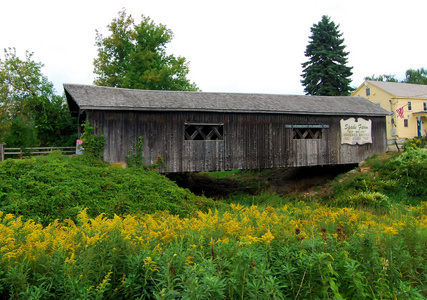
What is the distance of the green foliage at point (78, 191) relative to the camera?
843 centimetres

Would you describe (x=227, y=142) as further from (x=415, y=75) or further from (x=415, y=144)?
(x=415, y=75)

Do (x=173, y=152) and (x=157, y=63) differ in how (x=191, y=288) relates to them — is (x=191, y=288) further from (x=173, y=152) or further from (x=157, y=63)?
(x=157, y=63)

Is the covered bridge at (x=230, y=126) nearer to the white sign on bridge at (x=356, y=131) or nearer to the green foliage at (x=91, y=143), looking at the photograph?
the white sign on bridge at (x=356, y=131)

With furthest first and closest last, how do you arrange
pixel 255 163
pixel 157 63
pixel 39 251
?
1. pixel 157 63
2. pixel 255 163
3. pixel 39 251

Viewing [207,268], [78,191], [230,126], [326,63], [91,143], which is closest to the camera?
[207,268]

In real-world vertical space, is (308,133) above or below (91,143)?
above

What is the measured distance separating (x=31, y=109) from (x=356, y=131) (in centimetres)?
2068

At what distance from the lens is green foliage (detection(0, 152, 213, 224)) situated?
843 cm

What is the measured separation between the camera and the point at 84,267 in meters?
2.87

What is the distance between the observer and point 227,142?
14180mm

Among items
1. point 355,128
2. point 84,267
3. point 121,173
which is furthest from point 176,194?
point 355,128

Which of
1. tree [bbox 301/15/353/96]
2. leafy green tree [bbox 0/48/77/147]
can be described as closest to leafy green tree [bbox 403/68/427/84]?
tree [bbox 301/15/353/96]

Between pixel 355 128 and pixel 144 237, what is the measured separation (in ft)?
52.7

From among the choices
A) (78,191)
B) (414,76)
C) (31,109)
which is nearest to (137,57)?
(31,109)
